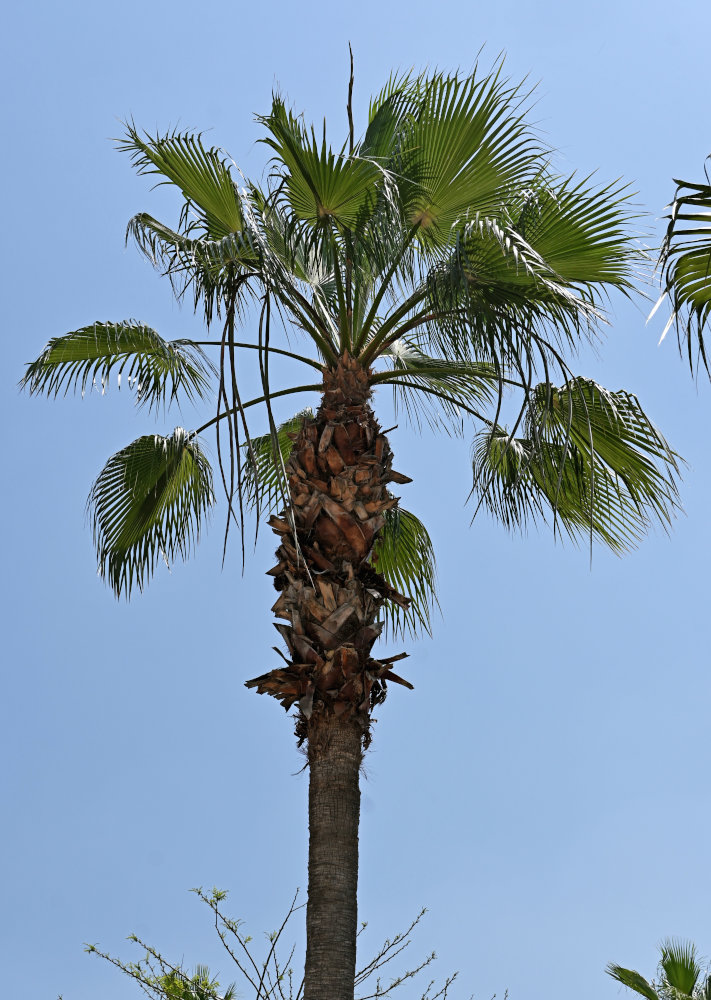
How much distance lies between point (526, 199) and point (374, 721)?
325 cm

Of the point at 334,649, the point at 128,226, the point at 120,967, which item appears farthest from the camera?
the point at 120,967

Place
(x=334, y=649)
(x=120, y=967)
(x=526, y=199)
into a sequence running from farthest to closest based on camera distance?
1. (x=120, y=967)
2. (x=526, y=199)
3. (x=334, y=649)

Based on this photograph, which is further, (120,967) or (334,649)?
(120,967)

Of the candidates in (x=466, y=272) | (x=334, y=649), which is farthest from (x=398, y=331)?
(x=334, y=649)

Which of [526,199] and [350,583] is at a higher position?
[526,199]

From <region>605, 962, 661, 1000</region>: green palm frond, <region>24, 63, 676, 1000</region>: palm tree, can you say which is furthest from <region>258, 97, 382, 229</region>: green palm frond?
<region>605, 962, 661, 1000</region>: green palm frond

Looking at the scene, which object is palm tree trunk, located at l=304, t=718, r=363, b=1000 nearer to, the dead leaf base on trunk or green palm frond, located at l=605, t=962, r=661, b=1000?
the dead leaf base on trunk

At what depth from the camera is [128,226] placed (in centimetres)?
750

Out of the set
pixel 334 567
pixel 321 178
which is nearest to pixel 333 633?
pixel 334 567

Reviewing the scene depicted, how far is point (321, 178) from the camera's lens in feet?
22.3

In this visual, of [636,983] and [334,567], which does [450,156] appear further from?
[636,983]

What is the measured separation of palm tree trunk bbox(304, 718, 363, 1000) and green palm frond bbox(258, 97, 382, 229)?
303 cm

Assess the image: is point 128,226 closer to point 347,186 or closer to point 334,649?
point 347,186

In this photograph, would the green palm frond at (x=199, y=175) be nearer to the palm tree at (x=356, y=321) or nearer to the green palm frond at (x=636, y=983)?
the palm tree at (x=356, y=321)
